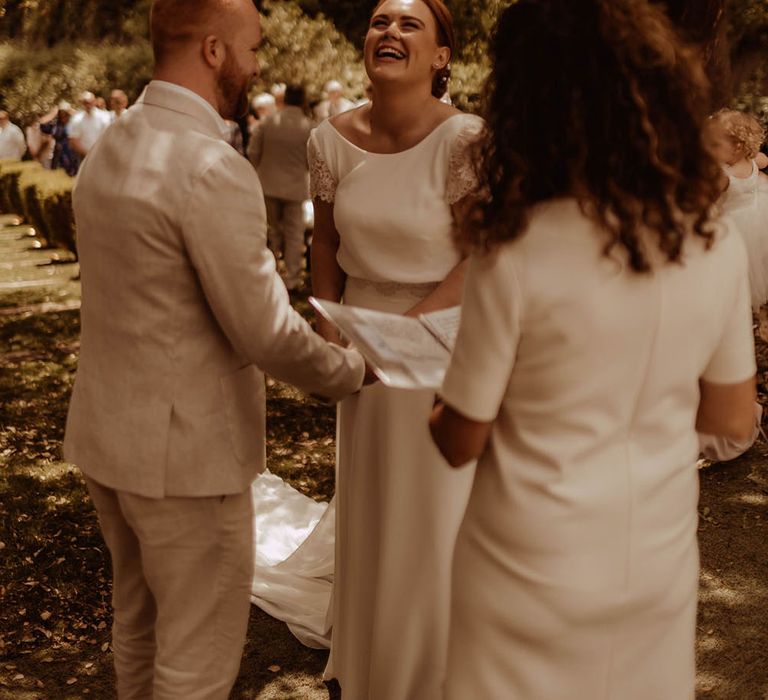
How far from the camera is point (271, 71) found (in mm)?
23672

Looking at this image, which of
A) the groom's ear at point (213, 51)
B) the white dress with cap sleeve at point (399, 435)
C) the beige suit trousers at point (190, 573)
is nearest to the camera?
the groom's ear at point (213, 51)

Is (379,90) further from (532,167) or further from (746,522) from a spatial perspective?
(746,522)

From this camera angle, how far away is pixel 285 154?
11.8 meters

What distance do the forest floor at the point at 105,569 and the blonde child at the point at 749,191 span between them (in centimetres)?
98

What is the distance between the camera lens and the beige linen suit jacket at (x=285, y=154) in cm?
1172

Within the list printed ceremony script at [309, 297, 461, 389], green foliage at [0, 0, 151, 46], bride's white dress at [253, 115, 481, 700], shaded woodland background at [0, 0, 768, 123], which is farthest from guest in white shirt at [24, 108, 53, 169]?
printed ceremony script at [309, 297, 461, 389]

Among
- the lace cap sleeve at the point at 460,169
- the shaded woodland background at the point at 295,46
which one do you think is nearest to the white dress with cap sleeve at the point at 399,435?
the lace cap sleeve at the point at 460,169

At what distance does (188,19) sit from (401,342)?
3.17 feet

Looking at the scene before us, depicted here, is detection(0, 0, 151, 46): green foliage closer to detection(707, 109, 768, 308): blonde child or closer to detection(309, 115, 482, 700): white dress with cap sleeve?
detection(707, 109, 768, 308): blonde child

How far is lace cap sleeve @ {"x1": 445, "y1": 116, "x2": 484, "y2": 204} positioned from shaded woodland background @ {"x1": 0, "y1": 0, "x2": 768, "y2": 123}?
0.28 m

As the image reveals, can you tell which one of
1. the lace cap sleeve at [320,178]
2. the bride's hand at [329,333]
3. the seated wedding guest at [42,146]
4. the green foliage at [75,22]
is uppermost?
the green foliage at [75,22]

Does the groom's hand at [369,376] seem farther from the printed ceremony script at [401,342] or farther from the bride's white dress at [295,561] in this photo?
the bride's white dress at [295,561]

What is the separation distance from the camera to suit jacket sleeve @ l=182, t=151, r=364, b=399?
2.52 meters

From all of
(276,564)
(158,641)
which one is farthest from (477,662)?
(276,564)
